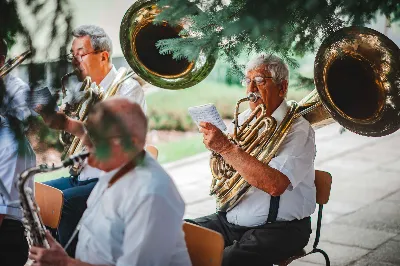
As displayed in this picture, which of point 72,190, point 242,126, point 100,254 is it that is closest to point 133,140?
point 100,254

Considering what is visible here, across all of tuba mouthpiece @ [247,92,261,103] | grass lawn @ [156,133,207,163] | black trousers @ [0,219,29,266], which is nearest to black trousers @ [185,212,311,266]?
tuba mouthpiece @ [247,92,261,103]

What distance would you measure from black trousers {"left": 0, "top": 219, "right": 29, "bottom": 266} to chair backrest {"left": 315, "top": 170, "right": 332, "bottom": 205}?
1695 mm

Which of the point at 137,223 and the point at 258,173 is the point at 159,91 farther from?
the point at 137,223

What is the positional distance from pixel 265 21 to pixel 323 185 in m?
1.54

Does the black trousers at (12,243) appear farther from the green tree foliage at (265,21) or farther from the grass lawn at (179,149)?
the grass lawn at (179,149)

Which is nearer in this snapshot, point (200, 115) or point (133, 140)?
point (133, 140)

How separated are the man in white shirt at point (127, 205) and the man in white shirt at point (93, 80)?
5.12ft

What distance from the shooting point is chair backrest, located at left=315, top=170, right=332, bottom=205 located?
3721 millimetres

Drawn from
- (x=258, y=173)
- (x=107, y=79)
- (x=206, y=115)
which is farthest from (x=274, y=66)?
(x=107, y=79)

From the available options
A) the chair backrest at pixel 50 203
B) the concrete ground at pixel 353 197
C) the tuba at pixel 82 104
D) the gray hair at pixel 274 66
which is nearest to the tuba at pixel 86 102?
the tuba at pixel 82 104

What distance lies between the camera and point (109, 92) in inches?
167

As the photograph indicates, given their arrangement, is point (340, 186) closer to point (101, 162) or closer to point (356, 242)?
point (356, 242)

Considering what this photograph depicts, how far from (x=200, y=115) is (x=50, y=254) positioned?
1240 millimetres

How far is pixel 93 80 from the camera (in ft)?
14.6
